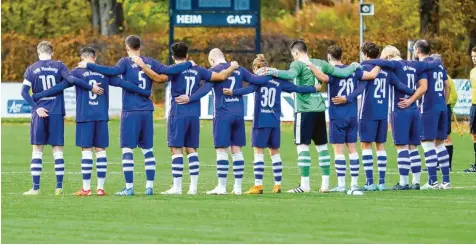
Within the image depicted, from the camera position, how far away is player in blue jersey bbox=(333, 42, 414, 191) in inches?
832

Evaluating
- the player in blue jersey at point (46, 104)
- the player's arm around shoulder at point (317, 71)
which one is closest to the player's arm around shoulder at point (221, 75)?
the player's arm around shoulder at point (317, 71)

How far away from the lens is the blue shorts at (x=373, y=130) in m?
21.1

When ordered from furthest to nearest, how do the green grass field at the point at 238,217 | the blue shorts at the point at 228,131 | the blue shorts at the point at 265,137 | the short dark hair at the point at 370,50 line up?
the short dark hair at the point at 370,50, the blue shorts at the point at 265,137, the blue shorts at the point at 228,131, the green grass field at the point at 238,217

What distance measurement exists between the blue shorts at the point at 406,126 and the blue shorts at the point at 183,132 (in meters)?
2.80

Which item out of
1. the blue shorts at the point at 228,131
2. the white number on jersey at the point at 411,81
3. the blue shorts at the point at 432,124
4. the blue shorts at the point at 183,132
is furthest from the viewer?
the blue shorts at the point at 432,124

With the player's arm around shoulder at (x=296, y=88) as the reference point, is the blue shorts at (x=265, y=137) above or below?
below

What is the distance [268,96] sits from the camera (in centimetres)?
2089

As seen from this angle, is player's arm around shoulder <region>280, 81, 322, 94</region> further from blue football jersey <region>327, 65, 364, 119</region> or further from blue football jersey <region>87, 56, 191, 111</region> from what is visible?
blue football jersey <region>87, 56, 191, 111</region>

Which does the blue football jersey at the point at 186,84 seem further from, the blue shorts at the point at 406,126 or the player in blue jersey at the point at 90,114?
the blue shorts at the point at 406,126

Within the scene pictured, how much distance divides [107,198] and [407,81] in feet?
14.8

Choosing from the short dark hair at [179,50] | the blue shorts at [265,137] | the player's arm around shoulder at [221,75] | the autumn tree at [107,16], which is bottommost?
the blue shorts at [265,137]

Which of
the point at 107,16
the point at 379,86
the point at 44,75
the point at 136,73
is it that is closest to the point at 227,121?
the point at 136,73

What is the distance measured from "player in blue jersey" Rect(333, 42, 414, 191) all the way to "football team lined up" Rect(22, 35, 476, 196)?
0.01m

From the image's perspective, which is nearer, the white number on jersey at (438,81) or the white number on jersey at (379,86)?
the white number on jersey at (379,86)
